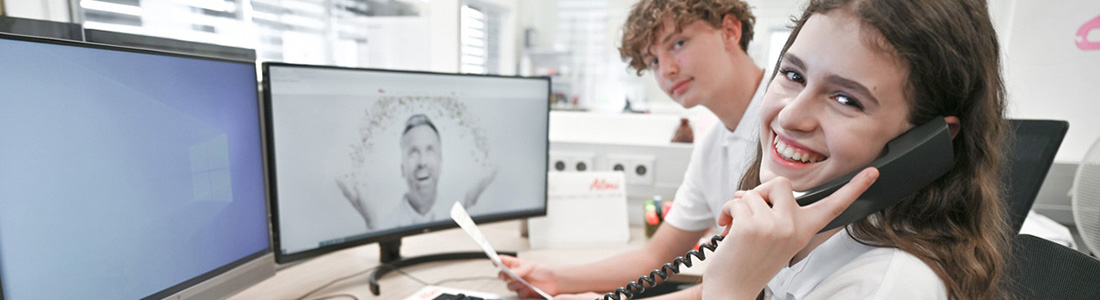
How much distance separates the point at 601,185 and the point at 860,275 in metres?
0.79

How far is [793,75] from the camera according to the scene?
23.3 inches

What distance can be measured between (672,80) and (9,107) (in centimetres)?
107

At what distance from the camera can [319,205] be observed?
88 centimetres

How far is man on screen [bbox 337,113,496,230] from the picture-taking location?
955 millimetres

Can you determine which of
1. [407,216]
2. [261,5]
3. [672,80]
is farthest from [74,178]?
[261,5]

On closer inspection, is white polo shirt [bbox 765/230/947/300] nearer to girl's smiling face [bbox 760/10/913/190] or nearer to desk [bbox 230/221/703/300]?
girl's smiling face [bbox 760/10/913/190]

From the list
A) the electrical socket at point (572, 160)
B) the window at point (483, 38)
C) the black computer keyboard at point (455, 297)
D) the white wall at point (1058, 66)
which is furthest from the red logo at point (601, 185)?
the window at point (483, 38)

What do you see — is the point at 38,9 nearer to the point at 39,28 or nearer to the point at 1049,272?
the point at 39,28

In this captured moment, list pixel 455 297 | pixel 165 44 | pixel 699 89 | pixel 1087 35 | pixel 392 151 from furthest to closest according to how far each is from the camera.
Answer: pixel 1087 35
pixel 699 89
pixel 392 151
pixel 455 297
pixel 165 44

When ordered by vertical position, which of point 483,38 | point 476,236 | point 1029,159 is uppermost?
point 483,38

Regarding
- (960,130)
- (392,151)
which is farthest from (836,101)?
(392,151)

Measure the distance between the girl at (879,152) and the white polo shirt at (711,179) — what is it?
1.67 ft

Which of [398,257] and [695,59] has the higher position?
[695,59]

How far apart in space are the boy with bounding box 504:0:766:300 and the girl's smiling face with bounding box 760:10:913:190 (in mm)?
482
